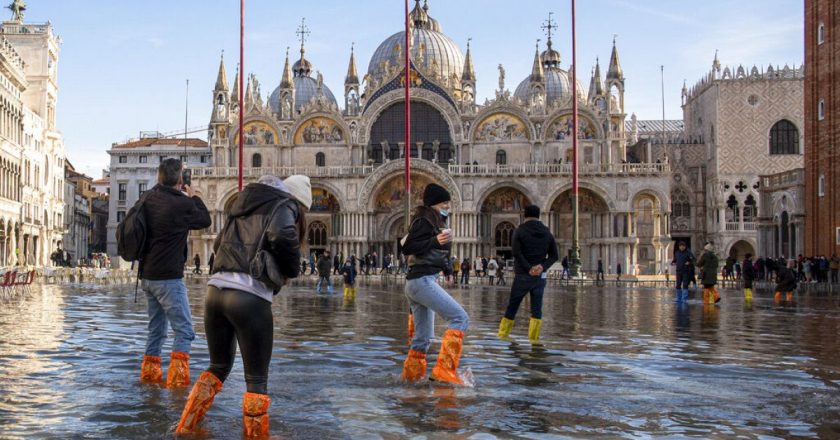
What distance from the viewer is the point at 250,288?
565cm

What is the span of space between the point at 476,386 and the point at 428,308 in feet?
3.26

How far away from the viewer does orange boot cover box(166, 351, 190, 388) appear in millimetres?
7562

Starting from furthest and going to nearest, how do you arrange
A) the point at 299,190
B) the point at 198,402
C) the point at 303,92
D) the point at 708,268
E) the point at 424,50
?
the point at 303,92, the point at 424,50, the point at 708,268, the point at 299,190, the point at 198,402

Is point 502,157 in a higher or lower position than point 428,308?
higher

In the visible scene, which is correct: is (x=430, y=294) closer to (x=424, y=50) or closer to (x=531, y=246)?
(x=531, y=246)

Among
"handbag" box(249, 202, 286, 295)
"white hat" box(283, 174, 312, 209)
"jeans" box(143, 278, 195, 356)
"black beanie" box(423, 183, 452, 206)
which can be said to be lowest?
"jeans" box(143, 278, 195, 356)

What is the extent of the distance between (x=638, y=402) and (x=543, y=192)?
49.5 m

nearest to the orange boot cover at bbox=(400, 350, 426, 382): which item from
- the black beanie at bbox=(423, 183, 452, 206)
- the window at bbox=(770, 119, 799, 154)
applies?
the black beanie at bbox=(423, 183, 452, 206)

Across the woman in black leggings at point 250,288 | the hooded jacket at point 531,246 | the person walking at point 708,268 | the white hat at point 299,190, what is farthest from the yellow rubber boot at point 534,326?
the person walking at point 708,268

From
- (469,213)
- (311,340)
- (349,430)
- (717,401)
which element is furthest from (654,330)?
(469,213)

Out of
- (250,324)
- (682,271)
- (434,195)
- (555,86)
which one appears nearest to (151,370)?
(250,324)

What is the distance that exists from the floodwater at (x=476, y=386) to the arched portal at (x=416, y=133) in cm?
4486

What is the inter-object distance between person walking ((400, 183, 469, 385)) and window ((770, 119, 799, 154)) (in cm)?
5963

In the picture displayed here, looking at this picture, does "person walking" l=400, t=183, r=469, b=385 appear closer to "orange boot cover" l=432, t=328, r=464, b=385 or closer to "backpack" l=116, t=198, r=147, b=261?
"orange boot cover" l=432, t=328, r=464, b=385
